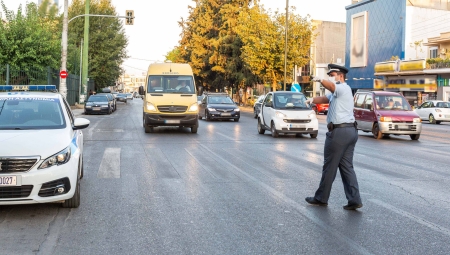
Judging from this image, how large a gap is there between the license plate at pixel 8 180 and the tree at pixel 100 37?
5234cm

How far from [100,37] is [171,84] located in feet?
129

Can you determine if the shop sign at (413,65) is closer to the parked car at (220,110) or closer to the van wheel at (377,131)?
the parked car at (220,110)

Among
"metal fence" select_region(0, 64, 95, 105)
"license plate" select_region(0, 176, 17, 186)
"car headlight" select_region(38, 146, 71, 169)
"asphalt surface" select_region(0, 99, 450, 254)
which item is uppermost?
"metal fence" select_region(0, 64, 95, 105)

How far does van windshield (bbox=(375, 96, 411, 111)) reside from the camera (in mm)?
21703

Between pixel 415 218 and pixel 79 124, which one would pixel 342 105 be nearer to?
pixel 415 218

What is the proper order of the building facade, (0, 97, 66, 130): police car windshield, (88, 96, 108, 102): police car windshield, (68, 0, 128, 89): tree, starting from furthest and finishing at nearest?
1. (68, 0, 128, 89): tree
2. the building facade
3. (88, 96, 108, 102): police car windshield
4. (0, 97, 66, 130): police car windshield

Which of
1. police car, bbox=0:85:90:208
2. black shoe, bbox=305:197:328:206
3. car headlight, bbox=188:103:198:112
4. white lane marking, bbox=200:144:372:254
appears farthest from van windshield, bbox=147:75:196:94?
black shoe, bbox=305:197:328:206

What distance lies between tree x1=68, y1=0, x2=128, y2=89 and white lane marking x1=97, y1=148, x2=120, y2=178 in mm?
44579

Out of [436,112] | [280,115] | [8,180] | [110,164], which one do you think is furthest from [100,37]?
[8,180]

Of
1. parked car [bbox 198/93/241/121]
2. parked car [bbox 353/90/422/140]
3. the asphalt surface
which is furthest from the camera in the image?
parked car [bbox 198/93/241/121]

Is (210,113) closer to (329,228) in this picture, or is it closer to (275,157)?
(275,157)

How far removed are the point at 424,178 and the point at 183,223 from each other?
603 centimetres

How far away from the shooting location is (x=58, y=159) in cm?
708

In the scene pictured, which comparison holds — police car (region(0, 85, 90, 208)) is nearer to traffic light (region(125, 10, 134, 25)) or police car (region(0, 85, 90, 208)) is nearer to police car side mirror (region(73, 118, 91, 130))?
police car side mirror (region(73, 118, 91, 130))
